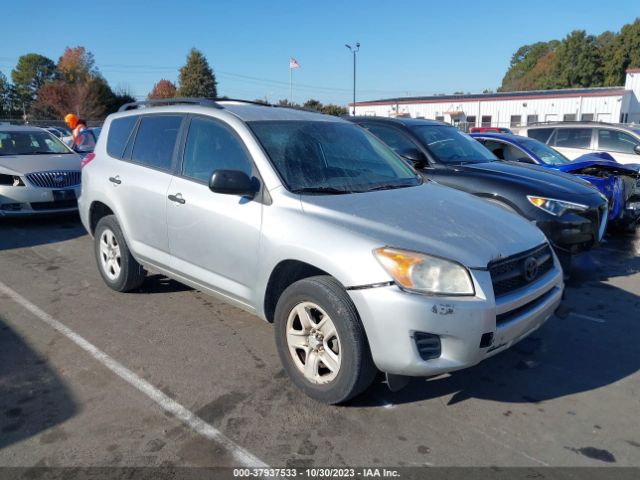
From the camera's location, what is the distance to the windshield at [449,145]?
6.34 metres

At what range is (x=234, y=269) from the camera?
11.6ft

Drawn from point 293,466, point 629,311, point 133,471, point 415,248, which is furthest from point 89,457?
point 629,311

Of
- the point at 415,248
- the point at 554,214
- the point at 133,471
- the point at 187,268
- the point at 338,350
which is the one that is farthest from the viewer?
the point at 554,214


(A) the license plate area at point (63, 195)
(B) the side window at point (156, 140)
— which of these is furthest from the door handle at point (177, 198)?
(A) the license plate area at point (63, 195)

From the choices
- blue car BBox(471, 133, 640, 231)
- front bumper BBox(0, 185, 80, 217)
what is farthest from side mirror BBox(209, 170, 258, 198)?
front bumper BBox(0, 185, 80, 217)

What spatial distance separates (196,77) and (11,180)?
237ft

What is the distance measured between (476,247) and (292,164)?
1.40 meters

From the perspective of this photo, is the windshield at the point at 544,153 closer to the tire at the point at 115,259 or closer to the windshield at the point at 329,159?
the windshield at the point at 329,159

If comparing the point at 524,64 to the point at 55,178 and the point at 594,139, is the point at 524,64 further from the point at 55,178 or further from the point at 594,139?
the point at 55,178

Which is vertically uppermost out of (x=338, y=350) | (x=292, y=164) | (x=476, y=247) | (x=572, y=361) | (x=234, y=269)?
(x=292, y=164)

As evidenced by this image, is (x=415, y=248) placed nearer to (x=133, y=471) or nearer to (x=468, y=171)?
(x=133, y=471)

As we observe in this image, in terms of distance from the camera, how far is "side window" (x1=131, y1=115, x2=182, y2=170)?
13.9 ft

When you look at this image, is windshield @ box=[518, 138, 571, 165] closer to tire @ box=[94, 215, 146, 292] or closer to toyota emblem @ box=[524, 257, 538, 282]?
toyota emblem @ box=[524, 257, 538, 282]

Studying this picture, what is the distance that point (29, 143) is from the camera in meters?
9.09
